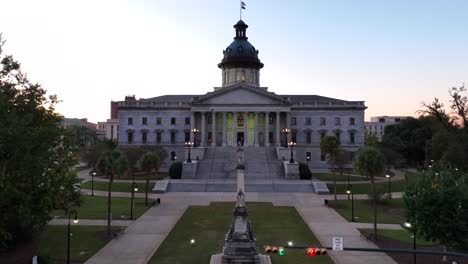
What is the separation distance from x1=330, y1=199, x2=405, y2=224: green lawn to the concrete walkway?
1.50 meters

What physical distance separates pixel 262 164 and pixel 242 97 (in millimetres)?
18833

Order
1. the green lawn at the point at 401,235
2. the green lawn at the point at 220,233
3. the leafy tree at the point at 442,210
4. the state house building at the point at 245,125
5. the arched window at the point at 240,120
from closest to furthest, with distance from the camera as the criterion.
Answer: the leafy tree at the point at 442,210, the green lawn at the point at 220,233, the green lawn at the point at 401,235, the state house building at the point at 245,125, the arched window at the point at 240,120

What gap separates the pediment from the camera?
269 feet

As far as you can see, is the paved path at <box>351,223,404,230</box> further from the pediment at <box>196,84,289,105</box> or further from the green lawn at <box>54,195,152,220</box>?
the pediment at <box>196,84,289,105</box>

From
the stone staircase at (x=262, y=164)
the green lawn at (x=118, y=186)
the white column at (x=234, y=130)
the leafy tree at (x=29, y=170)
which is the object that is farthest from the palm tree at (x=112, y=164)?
the white column at (x=234, y=130)

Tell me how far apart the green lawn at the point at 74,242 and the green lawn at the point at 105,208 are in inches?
176

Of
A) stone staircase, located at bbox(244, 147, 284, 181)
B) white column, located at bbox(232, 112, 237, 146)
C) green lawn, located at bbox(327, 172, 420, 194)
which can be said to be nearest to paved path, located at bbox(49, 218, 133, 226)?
green lawn, located at bbox(327, 172, 420, 194)

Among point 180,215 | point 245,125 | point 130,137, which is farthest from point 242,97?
point 180,215

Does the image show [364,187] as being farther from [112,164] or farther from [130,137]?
[130,137]

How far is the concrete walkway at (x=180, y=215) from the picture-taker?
82.3ft

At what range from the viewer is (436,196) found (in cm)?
2202

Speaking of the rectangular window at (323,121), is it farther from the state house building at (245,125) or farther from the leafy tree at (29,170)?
Result: the leafy tree at (29,170)

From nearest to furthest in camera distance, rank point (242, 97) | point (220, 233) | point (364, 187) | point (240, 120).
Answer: point (220, 233) < point (364, 187) < point (242, 97) < point (240, 120)

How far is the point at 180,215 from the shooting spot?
126 feet
